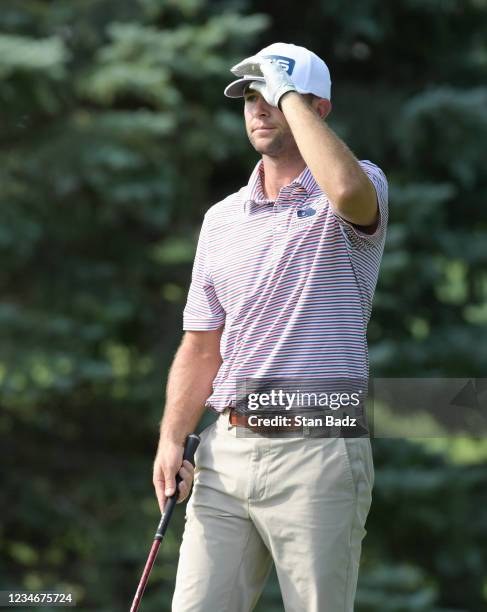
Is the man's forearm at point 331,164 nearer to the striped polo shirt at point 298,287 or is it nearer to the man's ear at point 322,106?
the striped polo shirt at point 298,287

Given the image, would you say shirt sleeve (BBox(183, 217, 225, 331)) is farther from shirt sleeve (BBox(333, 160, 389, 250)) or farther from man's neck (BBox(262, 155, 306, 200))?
shirt sleeve (BBox(333, 160, 389, 250))

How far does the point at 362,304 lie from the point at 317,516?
0.55 metres

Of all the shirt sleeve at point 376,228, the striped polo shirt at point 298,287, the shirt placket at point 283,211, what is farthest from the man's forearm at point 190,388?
the shirt sleeve at point 376,228

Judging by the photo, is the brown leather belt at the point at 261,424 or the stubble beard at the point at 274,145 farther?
the stubble beard at the point at 274,145

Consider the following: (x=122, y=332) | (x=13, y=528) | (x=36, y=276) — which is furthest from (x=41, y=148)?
(x=13, y=528)

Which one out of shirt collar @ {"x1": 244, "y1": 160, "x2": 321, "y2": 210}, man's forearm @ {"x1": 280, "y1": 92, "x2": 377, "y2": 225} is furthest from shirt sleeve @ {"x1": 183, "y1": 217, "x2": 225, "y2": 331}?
man's forearm @ {"x1": 280, "y1": 92, "x2": 377, "y2": 225}

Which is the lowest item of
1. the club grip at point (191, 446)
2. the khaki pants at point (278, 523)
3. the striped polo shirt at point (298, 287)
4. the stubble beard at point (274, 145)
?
the khaki pants at point (278, 523)

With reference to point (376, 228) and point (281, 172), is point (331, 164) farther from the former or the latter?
point (281, 172)

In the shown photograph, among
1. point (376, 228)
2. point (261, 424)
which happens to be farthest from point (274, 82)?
point (261, 424)

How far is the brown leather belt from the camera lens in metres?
3.03

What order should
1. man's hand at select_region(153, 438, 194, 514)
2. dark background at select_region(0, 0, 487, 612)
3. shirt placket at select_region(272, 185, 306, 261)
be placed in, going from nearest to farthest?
1. shirt placket at select_region(272, 185, 306, 261)
2. man's hand at select_region(153, 438, 194, 514)
3. dark background at select_region(0, 0, 487, 612)

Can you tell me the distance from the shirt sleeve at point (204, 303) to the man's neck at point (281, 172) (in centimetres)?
23

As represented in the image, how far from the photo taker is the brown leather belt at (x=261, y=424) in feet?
9.93

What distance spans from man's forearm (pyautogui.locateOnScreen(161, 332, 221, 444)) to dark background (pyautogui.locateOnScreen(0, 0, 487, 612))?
3796 millimetres
